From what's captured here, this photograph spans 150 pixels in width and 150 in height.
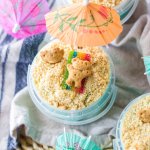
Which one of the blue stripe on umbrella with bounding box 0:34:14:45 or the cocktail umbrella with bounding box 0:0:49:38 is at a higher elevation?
the cocktail umbrella with bounding box 0:0:49:38

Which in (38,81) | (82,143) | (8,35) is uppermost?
(8,35)

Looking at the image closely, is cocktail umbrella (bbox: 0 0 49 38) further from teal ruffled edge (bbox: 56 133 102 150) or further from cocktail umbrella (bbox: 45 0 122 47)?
teal ruffled edge (bbox: 56 133 102 150)

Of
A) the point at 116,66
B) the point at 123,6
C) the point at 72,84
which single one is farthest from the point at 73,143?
the point at 123,6

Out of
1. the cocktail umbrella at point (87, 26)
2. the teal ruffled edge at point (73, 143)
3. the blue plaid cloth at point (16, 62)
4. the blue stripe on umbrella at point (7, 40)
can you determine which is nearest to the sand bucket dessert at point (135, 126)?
the teal ruffled edge at point (73, 143)

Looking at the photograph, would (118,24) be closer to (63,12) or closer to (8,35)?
(63,12)

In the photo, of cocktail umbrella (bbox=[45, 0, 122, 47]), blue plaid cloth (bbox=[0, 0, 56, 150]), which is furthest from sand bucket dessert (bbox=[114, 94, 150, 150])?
blue plaid cloth (bbox=[0, 0, 56, 150])

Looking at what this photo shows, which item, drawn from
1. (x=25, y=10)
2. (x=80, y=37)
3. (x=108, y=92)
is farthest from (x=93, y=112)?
(x=25, y=10)

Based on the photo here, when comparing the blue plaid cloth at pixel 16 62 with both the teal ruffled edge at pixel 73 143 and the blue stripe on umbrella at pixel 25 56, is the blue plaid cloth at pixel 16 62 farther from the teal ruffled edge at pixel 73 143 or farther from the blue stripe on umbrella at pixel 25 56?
the teal ruffled edge at pixel 73 143
